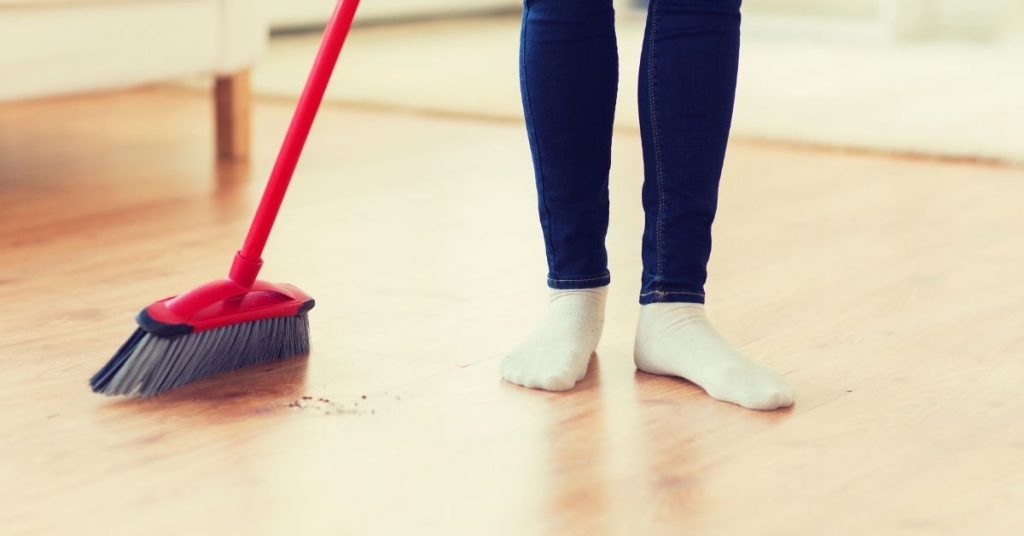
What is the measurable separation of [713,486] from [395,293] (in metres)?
0.64

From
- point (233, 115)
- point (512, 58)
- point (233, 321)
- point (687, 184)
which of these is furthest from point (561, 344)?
point (512, 58)

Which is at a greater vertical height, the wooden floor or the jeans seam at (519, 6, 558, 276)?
the jeans seam at (519, 6, 558, 276)

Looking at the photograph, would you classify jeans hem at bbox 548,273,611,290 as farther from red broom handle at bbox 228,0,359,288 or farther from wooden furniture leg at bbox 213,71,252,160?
wooden furniture leg at bbox 213,71,252,160

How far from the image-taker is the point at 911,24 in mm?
4578

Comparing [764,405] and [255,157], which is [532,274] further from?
[255,157]

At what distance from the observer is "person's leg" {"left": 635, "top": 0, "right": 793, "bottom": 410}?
1196mm

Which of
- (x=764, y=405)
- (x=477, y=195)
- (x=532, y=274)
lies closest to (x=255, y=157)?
(x=477, y=195)

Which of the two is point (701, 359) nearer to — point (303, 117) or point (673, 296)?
point (673, 296)

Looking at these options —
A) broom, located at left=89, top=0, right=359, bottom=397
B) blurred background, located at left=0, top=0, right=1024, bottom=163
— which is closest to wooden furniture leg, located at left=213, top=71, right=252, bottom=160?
blurred background, located at left=0, top=0, right=1024, bottom=163

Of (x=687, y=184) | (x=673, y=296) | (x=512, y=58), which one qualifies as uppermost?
(x=687, y=184)

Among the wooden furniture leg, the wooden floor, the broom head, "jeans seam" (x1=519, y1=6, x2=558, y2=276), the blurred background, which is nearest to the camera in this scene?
the wooden floor

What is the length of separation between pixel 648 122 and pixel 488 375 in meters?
0.27

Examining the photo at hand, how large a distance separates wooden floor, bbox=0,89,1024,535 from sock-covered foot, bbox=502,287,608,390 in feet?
0.08

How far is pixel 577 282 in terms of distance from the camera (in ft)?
4.29
